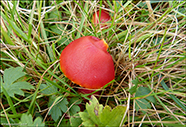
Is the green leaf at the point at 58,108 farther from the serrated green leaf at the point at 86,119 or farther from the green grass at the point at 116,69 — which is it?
the serrated green leaf at the point at 86,119

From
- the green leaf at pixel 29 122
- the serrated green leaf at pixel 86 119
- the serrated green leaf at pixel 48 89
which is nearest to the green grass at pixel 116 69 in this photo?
the serrated green leaf at pixel 48 89

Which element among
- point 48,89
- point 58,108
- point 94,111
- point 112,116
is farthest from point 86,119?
point 48,89

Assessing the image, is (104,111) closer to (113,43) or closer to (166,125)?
(166,125)

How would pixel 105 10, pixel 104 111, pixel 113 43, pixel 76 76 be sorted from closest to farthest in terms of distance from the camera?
pixel 104 111
pixel 76 76
pixel 113 43
pixel 105 10

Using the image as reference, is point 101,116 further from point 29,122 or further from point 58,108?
point 29,122

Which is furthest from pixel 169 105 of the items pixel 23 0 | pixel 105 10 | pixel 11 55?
pixel 23 0

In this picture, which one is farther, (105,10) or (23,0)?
(105,10)
